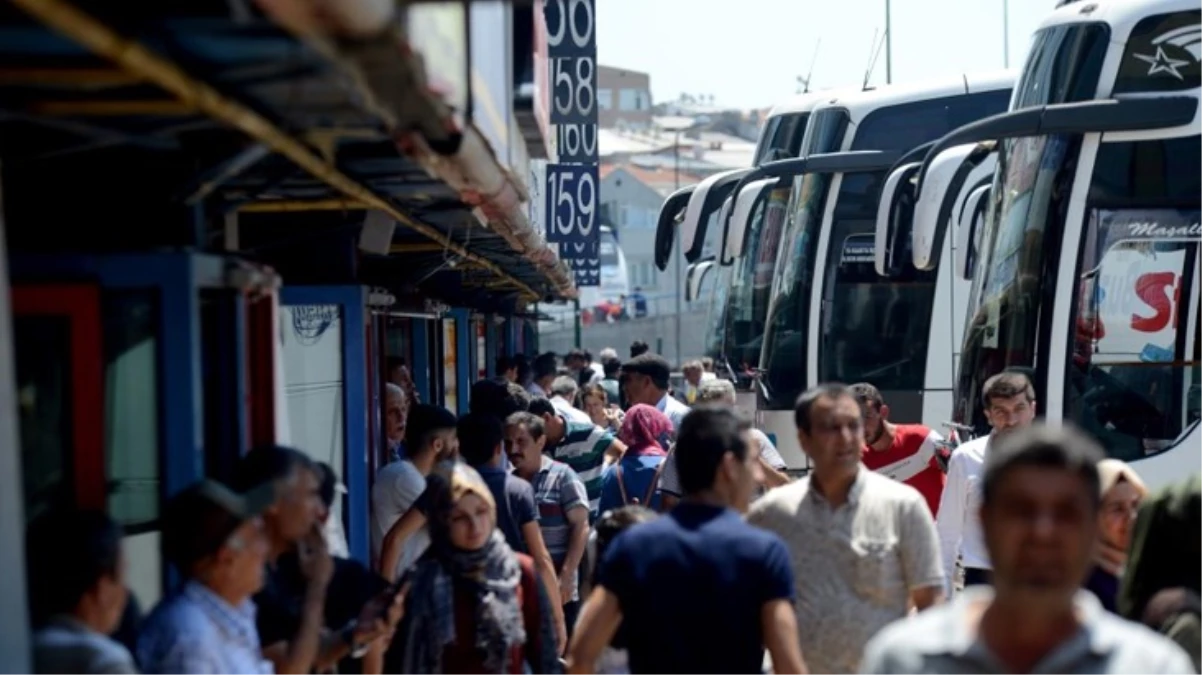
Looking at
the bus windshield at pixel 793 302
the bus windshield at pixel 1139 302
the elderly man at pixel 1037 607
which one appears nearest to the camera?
the elderly man at pixel 1037 607

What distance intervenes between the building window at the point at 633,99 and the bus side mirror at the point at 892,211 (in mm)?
119097

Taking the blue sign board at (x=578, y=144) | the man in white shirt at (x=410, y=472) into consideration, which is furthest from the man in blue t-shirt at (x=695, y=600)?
the blue sign board at (x=578, y=144)

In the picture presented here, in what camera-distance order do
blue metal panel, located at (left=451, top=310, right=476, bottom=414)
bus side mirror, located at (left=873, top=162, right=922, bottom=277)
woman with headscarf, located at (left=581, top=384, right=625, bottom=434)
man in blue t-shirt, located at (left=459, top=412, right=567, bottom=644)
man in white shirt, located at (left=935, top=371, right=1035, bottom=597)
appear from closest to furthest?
man in blue t-shirt, located at (left=459, top=412, right=567, bottom=644)
man in white shirt, located at (left=935, top=371, right=1035, bottom=597)
bus side mirror, located at (left=873, top=162, right=922, bottom=277)
woman with headscarf, located at (left=581, top=384, right=625, bottom=434)
blue metal panel, located at (left=451, top=310, right=476, bottom=414)

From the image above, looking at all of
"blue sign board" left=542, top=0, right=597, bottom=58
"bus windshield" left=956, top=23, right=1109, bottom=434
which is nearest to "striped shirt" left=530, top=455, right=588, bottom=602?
"bus windshield" left=956, top=23, right=1109, bottom=434

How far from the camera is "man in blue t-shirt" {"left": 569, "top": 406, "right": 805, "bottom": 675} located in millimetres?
5680

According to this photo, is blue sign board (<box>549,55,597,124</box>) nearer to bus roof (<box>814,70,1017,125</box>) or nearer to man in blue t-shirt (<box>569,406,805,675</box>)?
bus roof (<box>814,70,1017,125</box>)

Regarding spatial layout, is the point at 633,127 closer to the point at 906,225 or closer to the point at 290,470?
the point at 906,225

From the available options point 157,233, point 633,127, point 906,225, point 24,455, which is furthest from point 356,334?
point 633,127

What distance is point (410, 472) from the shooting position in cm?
937

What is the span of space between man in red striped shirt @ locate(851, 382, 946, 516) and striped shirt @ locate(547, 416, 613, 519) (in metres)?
2.10

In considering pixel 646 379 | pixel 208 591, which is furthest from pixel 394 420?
pixel 208 591

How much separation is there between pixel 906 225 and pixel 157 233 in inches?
406

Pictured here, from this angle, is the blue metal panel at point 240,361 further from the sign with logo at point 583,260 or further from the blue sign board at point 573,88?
the sign with logo at point 583,260

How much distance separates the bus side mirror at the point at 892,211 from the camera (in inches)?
546
